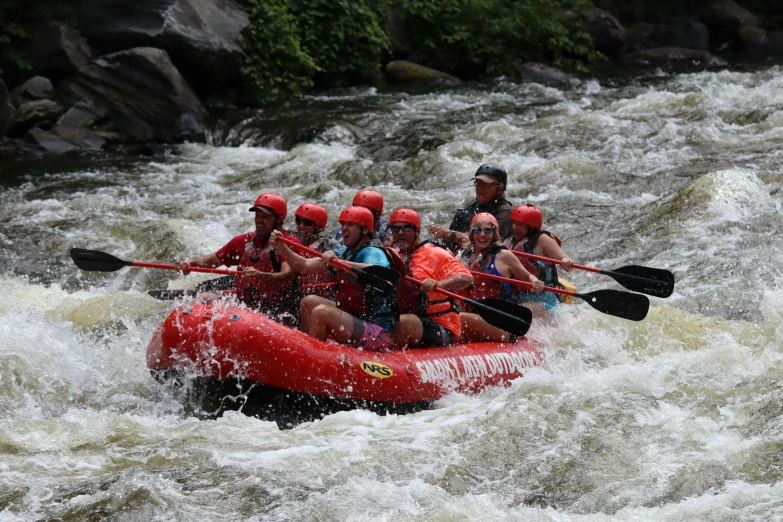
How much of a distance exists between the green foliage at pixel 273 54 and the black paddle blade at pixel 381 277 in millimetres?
10869

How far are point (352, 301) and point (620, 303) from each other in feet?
6.55

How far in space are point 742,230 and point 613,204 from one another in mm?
1506

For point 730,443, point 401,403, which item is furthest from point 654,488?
point 401,403

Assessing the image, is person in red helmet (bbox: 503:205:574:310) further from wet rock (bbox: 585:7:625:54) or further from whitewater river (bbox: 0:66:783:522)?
wet rock (bbox: 585:7:625:54)

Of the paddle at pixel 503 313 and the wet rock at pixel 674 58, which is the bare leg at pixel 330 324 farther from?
the wet rock at pixel 674 58

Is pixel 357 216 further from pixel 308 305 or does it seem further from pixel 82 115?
pixel 82 115

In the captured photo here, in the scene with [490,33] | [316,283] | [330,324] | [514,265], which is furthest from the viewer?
[490,33]

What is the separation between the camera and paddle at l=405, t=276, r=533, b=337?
6211 millimetres

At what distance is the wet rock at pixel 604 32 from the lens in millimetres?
21969

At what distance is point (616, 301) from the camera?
6.91 metres

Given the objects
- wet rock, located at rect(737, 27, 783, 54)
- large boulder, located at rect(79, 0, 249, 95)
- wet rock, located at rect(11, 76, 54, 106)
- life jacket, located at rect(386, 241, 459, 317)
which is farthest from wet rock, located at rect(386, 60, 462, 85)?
life jacket, located at rect(386, 241, 459, 317)

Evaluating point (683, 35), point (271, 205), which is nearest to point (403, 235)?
point (271, 205)

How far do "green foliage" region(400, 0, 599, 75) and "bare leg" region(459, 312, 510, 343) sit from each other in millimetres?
13429

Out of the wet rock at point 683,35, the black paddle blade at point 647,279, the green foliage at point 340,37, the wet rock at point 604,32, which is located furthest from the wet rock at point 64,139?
the wet rock at point 683,35
